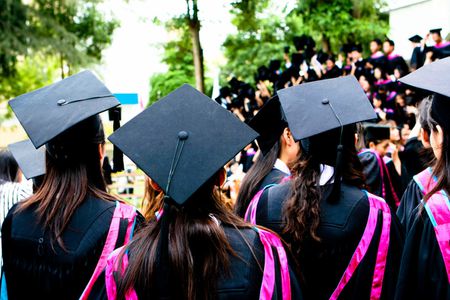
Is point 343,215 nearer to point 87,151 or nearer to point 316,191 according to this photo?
point 316,191

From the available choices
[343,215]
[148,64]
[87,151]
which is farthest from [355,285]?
[148,64]

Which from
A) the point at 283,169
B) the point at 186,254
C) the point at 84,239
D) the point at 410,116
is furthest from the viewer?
the point at 410,116

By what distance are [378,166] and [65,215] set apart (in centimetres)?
371

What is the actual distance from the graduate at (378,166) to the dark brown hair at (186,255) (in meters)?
3.19

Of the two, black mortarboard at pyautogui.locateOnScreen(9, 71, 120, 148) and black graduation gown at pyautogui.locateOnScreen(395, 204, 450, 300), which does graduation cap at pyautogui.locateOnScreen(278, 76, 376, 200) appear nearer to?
black graduation gown at pyautogui.locateOnScreen(395, 204, 450, 300)

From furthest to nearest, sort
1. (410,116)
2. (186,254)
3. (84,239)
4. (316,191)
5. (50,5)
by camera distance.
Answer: (50,5), (410,116), (316,191), (84,239), (186,254)

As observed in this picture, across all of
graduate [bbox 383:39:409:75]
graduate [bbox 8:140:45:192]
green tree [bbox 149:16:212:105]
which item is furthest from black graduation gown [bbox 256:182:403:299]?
green tree [bbox 149:16:212:105]

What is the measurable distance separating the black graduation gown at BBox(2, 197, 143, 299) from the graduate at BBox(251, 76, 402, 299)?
0.75 meters

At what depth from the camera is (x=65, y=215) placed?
2311 mm

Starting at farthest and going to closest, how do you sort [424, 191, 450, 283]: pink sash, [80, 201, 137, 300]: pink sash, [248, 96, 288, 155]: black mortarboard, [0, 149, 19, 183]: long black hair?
[0, 149, 19, 183]: long black hair, [248, 96, 288, 155]: black mortarboard, [80, 201, 137, 300]: pink sash, [424, 191, 450, 283]: pink sash

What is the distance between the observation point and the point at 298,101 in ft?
8.60

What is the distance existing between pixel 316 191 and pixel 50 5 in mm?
17416

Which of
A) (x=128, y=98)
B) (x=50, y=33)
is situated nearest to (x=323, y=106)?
(x=128, y=98)

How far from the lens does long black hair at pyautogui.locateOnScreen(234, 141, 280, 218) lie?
11.3 ft
